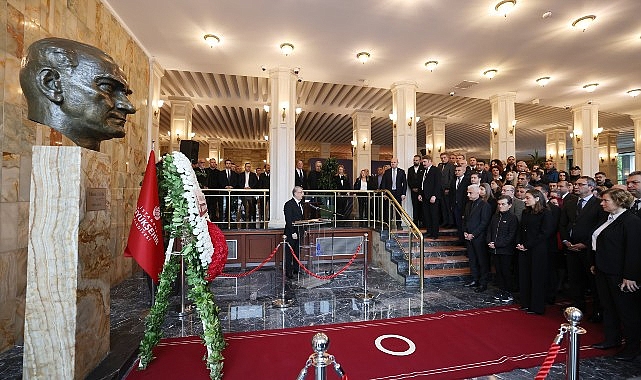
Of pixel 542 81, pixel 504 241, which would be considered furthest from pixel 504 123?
pixel 504 241

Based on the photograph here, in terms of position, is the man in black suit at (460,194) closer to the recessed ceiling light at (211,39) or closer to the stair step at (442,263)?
the stair step at (442,263)

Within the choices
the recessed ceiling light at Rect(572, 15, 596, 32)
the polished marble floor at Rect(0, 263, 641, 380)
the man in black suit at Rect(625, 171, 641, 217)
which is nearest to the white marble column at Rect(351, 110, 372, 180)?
the polished marble floor at Rect(0, 263, 641, 380)

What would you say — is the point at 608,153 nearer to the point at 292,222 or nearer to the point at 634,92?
the point at 634,92

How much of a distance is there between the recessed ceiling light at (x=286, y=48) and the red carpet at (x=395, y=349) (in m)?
5.62

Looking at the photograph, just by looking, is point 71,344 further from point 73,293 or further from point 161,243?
point 161,243

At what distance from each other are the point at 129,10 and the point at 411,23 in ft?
16.6

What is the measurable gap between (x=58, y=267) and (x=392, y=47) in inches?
270

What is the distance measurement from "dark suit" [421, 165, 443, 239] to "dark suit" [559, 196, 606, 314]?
2.62 metres

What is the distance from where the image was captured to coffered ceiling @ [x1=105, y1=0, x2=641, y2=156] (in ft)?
17.6

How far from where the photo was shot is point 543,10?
5367 mm

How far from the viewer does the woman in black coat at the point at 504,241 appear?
5.00m

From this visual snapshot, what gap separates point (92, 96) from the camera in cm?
230

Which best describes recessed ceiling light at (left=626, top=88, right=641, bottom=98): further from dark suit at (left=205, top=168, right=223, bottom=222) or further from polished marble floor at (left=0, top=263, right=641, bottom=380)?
dark suit at (left=205, top=168, right=223, bottom=222)

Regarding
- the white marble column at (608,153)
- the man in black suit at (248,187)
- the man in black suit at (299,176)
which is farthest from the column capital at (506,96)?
the white marble column at (608,153)
